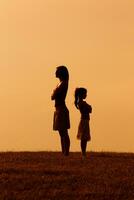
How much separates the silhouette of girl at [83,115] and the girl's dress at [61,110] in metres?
0.65

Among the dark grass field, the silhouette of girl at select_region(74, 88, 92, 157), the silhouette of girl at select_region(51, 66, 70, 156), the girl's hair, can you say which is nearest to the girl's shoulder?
the silhouette of girl at select_region(74, 88, 92, 157)

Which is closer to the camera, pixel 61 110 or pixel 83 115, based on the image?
pixel 61 110

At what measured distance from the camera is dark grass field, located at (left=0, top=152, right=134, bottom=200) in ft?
48.5

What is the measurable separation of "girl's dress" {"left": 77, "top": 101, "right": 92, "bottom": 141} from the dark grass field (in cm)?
143

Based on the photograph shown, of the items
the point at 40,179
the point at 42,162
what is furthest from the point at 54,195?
the point at 42,162

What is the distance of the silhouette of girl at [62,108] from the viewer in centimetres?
2069

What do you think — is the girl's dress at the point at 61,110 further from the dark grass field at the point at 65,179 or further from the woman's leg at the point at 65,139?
the dark grass field at the point at 65,179

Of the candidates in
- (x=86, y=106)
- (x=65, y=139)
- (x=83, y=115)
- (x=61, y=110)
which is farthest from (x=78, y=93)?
(x=65, y=139)

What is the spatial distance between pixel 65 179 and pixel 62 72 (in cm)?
527

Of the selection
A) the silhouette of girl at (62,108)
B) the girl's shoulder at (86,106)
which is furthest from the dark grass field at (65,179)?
the girl's shoulder at (86,106)

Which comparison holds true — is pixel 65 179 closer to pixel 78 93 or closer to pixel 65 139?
pixel 65 139

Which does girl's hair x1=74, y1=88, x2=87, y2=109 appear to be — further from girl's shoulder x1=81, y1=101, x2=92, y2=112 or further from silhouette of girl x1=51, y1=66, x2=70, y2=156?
silhouette of girl x1=51, y1=66, x2=70, y2=156

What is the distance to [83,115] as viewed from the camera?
21.4 m

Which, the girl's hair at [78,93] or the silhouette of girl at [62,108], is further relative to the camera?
the girl's hair at [78,93]
